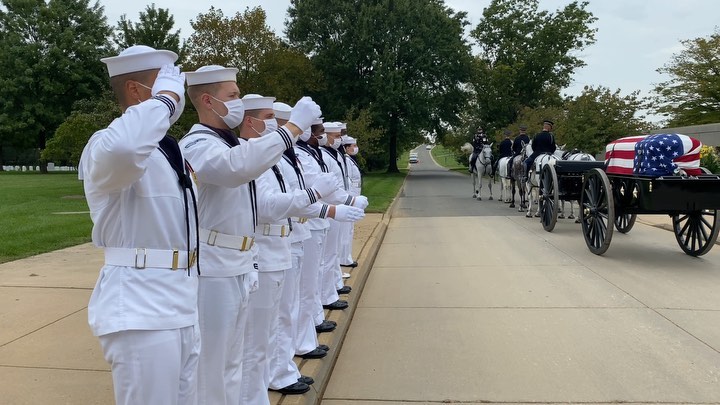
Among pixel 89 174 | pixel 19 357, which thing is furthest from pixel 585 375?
pixel 19 357

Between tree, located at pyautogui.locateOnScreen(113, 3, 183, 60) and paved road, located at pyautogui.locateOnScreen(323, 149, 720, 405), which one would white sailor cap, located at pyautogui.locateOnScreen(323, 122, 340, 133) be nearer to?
paved road, located at pyautogui.locateOnScreen(323, 149, 720, 405)

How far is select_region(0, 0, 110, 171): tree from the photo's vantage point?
48719 mm

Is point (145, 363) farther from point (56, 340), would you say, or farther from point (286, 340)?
point (56, 340)

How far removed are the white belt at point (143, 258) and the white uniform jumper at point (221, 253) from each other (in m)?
0.44

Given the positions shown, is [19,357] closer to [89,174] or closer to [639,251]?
[89,174]

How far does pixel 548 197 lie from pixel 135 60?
36.7ft

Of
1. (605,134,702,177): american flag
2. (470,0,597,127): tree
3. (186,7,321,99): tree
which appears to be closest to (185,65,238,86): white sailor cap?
(605,134,702,177): american flag

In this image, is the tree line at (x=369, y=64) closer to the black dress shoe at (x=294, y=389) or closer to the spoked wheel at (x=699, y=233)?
the spoked wheel at (x=699, y=233)

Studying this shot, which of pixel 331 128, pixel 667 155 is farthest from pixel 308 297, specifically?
pixel 667 155

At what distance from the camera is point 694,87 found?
35500 millimetres

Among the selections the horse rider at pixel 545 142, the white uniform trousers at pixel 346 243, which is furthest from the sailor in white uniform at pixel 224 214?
the horse rider at pixel 545 142

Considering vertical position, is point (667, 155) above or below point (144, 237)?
above

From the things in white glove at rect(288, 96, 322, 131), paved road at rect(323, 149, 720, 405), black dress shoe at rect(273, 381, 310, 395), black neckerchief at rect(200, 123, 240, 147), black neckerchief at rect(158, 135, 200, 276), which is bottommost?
paved road at rect(323, 149, 720, 405)

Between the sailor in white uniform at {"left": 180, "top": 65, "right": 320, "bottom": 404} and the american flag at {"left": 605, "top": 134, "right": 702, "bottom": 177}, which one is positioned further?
the american flag at {"left": 605, "top": 134, "right": 702, "bottom": 177}
